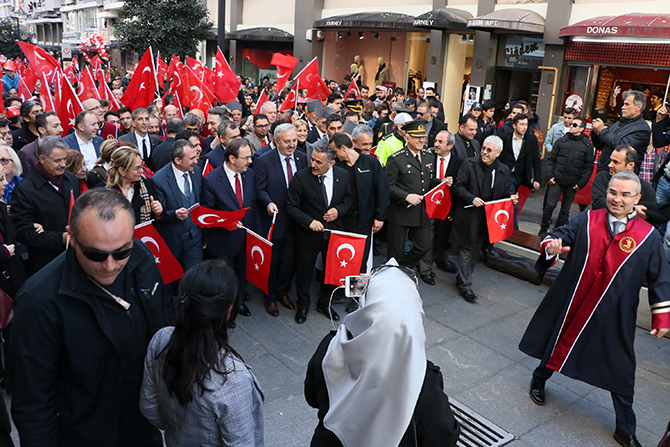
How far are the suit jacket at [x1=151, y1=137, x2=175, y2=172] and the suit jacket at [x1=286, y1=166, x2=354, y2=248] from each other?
6.71ft

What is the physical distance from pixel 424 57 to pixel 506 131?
11.3 meters

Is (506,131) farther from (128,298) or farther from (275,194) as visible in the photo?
(128,298)

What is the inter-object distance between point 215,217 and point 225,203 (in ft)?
0.82

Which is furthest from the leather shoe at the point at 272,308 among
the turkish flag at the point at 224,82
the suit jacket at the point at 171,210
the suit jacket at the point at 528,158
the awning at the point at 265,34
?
the awning at the point at 265,34

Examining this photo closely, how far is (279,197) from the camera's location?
6.29m

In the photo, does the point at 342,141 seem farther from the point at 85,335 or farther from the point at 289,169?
the point at 85,335

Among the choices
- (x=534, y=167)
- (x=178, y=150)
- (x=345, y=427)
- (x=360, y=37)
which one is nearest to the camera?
(x=345, y=427)

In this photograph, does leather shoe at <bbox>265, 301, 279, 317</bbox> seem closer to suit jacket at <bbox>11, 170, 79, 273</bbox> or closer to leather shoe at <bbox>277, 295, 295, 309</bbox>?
leather shoe at <bbox>277, 295, 295, 309</bbox>

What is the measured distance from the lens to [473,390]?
4.93 metres

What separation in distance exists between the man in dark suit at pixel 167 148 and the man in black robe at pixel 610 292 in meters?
4.83

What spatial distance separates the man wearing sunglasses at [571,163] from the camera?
9180mm

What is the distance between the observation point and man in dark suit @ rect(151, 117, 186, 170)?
23.4ft

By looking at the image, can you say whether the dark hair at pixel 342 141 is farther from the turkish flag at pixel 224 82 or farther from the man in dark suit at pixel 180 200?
the turkish flag at pixel 224 82

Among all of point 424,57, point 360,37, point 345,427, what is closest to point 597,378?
point 345,427
